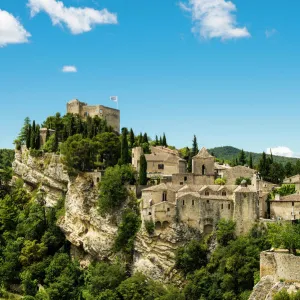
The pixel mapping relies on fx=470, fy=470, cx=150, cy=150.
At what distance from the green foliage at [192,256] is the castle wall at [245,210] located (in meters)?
4.20

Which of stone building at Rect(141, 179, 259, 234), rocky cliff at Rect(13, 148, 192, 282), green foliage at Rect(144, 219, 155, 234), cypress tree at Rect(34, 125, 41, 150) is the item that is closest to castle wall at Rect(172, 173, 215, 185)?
stone building at Rect(141, 179, 259, 234)

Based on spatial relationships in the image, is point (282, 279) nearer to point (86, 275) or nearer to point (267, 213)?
point (267, 213)

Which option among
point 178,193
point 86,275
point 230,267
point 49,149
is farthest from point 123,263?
point 49,149

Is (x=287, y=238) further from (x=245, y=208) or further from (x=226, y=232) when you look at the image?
(x=226, y=232)

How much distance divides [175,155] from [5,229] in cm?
2612

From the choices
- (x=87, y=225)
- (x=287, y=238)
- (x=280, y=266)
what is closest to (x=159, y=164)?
(x=87, y=225)

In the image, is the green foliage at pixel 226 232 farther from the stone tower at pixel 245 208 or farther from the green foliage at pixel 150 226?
the green foliage at pixel 150 226

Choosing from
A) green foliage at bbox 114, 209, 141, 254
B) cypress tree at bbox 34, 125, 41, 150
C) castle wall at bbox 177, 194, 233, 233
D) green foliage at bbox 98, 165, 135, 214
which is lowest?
green foliage at bbox 114, 209, 141, 254

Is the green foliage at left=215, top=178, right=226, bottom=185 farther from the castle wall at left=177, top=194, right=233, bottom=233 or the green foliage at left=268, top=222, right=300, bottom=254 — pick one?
the green foliage at left=268, top=222, right=300, bottom=254

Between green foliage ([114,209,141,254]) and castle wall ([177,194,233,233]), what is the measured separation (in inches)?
240

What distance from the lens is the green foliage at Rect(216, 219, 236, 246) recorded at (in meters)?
46.1

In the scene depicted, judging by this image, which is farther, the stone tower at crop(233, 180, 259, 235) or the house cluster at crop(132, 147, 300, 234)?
the house cluster at crop(132, 147, 300, 234)

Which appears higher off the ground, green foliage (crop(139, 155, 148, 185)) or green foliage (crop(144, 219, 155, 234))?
green foliage (crop(139, 155, 148, 185))

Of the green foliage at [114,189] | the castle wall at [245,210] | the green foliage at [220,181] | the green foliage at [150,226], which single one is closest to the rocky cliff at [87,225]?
the green foliage at [150,226]
